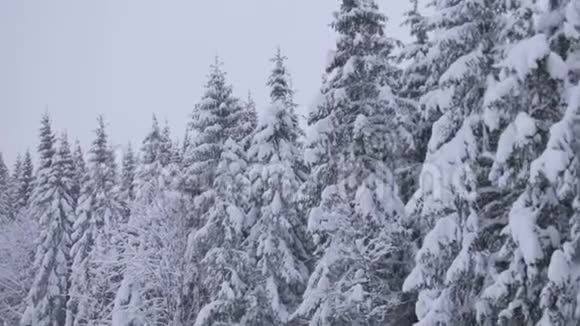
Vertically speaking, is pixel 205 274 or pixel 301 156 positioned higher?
pixel 301 156

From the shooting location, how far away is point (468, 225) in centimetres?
1418

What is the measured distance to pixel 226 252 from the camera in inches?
925

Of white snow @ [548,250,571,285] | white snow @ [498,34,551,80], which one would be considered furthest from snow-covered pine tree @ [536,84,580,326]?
white snow @ [498,34,551,80]

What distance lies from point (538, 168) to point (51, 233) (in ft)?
110

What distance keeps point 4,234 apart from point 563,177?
4146 cm

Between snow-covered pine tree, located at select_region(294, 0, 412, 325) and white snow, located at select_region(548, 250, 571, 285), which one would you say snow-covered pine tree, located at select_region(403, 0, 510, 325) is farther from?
snow-covered pine tree, located at select_region(294, 0, 412, 325)

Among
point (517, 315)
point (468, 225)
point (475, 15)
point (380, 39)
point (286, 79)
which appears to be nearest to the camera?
point (517, 315)

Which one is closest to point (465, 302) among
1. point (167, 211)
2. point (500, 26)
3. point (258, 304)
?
point (500, 26)

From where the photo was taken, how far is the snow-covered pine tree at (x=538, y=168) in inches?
444

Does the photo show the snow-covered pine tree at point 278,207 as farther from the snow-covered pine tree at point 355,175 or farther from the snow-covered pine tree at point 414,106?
the snow-covered pine tree at point 414,106

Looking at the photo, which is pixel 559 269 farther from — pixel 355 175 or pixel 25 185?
pixel 25 185

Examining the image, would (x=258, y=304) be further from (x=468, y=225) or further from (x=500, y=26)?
(x=500, y=26)

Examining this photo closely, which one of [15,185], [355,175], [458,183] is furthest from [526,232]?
[15,185]

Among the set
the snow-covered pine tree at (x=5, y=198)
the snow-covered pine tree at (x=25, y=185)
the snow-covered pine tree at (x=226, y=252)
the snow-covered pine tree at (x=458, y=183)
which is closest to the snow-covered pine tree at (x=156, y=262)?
the snow-covered pine tree at (x=226, y=252)
